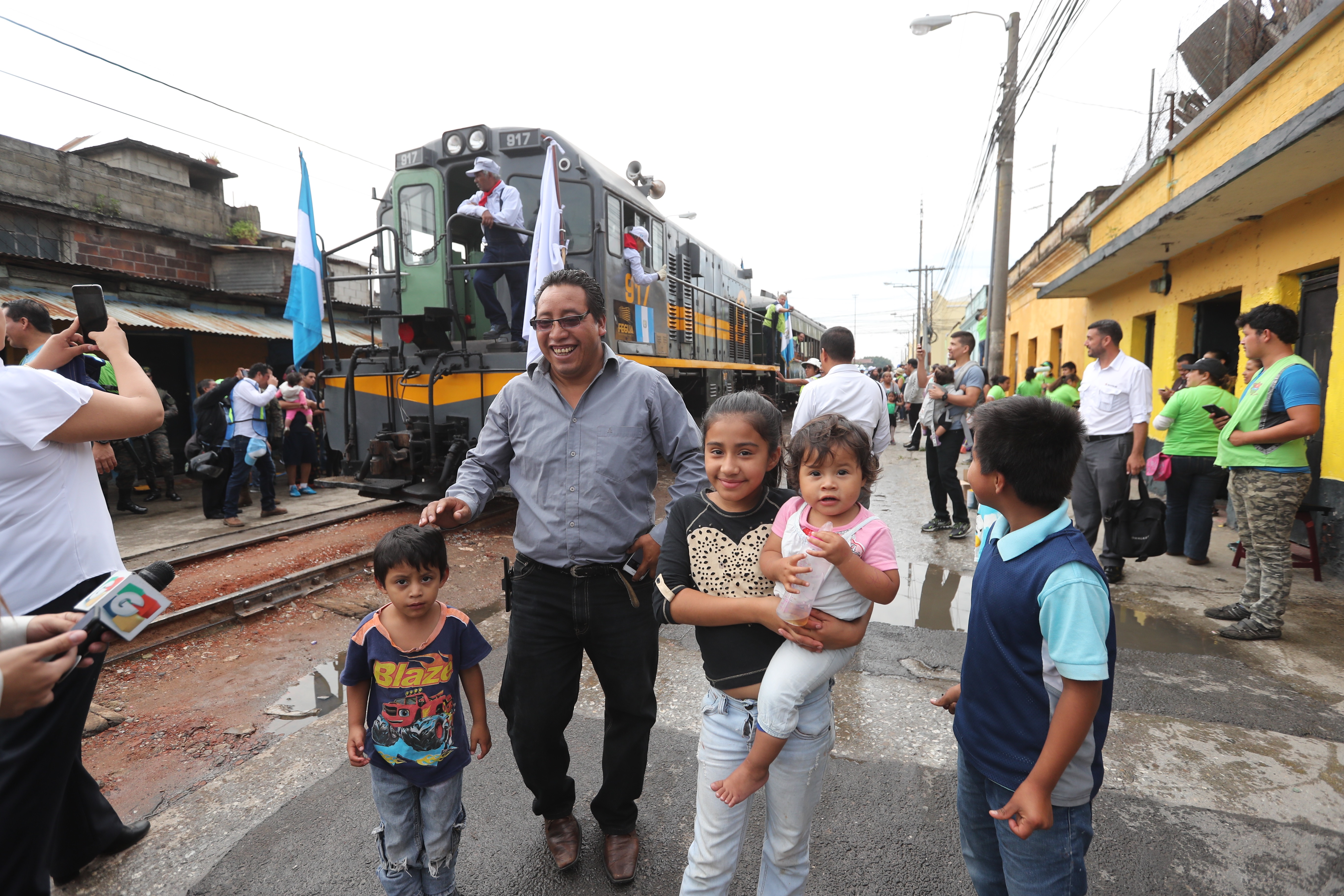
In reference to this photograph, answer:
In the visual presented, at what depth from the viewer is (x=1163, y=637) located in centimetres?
412

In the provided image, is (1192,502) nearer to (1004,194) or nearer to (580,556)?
(580,556)

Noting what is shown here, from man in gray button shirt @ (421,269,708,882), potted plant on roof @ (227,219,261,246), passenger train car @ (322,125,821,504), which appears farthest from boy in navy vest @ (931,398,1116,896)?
potted plant on roof @ (227,219,261,246)

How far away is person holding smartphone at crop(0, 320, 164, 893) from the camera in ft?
5.91

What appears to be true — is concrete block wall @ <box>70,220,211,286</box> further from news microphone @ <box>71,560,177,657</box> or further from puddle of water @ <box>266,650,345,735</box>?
news microphone @ <box>71,560,177,657</box>

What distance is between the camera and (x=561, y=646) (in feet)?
7.58

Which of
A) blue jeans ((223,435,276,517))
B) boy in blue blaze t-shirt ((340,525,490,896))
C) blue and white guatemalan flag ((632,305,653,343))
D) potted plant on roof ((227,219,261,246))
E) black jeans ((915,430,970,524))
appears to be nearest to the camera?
boy in blue blaze t-shirt ((340,525,490,896))

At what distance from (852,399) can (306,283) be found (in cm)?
545

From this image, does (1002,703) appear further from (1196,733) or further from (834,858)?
(1196,733)

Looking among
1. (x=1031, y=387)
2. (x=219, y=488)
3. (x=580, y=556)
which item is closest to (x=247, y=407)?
(x=219, y=488)

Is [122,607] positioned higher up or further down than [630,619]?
higher up

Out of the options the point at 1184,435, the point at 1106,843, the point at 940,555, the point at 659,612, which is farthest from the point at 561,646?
the point at 1184,435

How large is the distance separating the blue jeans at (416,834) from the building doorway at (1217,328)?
33.3 feet

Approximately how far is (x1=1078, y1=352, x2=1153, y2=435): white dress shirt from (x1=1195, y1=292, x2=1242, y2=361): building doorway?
16.4ft

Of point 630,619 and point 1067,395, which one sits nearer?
point 630,619
